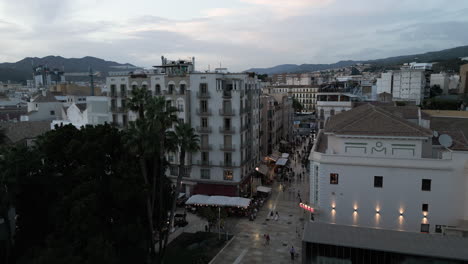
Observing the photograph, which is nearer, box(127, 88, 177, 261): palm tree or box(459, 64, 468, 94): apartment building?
box(127, 88, 177, 261): palm tree

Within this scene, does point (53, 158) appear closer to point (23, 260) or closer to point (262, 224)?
point (23, 260)

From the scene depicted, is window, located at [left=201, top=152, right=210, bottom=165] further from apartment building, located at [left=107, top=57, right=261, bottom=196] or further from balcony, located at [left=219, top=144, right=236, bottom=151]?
balcony, located at [left=219, top=144, right=236, bottom=151]

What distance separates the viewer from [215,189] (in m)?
49.9

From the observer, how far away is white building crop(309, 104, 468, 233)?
3331 cm

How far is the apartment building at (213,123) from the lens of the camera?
4884 cm

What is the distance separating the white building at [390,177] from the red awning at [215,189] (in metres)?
14.8

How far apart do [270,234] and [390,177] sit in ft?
Result: 46.9

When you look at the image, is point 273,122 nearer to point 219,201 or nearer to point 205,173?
point 205,173

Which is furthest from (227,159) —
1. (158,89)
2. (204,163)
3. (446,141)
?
(446,141)

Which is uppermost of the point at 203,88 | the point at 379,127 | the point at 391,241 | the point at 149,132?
the point at 203,88

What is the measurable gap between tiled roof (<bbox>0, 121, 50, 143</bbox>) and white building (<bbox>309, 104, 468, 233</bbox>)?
157ft

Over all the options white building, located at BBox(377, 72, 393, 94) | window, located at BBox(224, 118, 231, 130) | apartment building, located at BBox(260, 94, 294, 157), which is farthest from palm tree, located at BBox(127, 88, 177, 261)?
white building, located at BBox(377, 72, 393, 94)

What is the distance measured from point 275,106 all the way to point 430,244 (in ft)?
190

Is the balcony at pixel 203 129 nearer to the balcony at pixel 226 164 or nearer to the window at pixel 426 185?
the balcony at pixel 226 164
